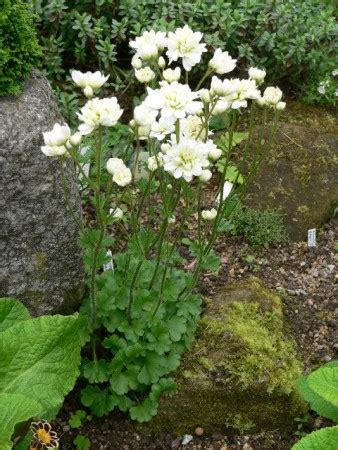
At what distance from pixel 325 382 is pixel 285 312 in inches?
44.5

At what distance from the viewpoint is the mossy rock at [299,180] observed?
4.15 metres

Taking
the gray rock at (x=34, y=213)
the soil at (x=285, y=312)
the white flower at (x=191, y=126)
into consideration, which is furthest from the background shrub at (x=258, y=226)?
the white flower at (x=191, y=126)

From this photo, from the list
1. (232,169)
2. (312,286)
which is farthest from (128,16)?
(312,286)

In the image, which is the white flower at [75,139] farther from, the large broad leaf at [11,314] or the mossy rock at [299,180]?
the mossy rock at [299,180]

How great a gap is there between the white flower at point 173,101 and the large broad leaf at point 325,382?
41.9 inches

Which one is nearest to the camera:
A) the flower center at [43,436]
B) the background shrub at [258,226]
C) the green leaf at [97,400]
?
the flower center at [43,436]

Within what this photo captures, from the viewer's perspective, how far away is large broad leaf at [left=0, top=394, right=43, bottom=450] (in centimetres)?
208

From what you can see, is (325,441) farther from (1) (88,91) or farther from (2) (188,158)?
(1) (88,91)

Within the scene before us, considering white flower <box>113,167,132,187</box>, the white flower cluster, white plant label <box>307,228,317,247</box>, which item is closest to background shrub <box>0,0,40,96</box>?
the white flower cluster

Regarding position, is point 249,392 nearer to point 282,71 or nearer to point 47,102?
point 47,102

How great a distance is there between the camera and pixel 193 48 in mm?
2285

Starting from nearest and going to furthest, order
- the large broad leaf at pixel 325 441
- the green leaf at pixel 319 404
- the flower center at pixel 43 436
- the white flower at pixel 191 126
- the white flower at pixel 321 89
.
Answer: the large broad leaf at pixel 325 441
the white flower at pixel 191 126
the flower center at pixel 43 436
the green leaf at pixel 319 404
the white flower at pixel 321 89

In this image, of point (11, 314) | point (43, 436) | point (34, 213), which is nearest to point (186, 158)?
point (34, 213)

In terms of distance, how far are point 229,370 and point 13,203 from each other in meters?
1.19
